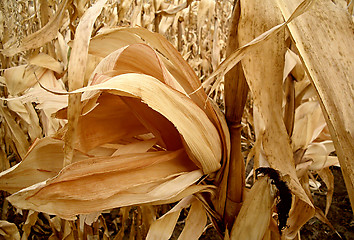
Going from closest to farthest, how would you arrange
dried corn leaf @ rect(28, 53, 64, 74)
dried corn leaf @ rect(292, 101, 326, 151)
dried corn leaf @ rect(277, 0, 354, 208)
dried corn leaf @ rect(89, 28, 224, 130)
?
dried corn leaf @ rect(277, 0, 354, 208)
dried corn leaf @ rect(89, 28, 224, 130)
dried corn leaf @ rect(292, 101, 326, 151)
dried corn leaf @ rect(28, 53, 64, 74)

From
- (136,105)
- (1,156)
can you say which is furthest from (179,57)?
(1,156)

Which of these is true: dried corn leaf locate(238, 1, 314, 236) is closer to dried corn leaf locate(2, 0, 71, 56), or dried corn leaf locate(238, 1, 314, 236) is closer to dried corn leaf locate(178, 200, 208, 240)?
dried corn leaf locate(178, 200, 208, 240)

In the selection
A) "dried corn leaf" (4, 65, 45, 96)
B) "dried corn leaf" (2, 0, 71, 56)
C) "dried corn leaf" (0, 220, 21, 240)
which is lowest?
"dried corn leaf" (0, 220, 21, 240)

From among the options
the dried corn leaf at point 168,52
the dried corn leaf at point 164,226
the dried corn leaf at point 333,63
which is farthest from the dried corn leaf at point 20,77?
the dried corn leaf at point 333,63

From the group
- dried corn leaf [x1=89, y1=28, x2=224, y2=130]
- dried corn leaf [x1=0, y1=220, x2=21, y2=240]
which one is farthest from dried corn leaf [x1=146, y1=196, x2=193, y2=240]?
dried corn leaf [x1=0, y1=220, x2=21, y2=240]

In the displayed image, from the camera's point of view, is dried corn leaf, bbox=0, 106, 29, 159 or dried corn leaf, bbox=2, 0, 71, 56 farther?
dried corn leaf, bbox=0, 106, 29, 159

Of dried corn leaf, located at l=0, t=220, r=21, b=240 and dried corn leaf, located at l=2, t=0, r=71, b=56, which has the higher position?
dried corn leaf, located at l=2, t=0, r=71, b=56

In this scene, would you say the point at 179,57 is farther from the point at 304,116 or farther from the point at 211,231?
the point at 211,231

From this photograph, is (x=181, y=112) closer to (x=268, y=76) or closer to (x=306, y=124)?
(x=268, y=76)
